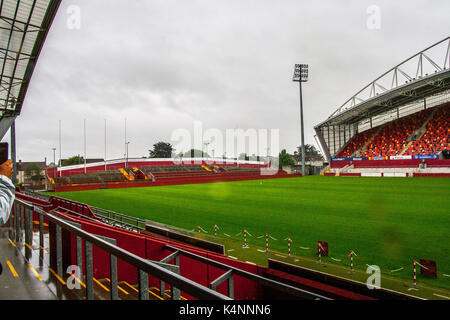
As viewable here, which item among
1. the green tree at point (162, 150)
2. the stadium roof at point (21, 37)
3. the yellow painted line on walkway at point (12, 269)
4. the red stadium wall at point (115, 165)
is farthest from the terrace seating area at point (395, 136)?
the green tree at point (162, 150)

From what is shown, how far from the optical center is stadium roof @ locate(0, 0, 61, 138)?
12268 millimetres

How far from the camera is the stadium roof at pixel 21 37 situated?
12268mm

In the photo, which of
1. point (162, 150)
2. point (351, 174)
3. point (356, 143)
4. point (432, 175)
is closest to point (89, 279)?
point (432, 175)

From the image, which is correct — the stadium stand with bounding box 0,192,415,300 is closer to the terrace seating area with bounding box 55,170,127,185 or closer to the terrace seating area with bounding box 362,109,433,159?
the terrace seating area with bounding box 55,170,127,185

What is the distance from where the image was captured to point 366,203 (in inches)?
781

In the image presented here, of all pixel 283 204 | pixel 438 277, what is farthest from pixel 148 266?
pixel 283 204

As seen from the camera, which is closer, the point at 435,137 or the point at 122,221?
the point at 122,221

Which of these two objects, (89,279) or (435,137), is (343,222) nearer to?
(89,279)

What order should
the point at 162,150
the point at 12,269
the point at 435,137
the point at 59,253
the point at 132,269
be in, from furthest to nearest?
1. the point at 162,150
2. the point at 435,137
3. the point at 132,269
4. the point at 12,269
5. the point at 59,253

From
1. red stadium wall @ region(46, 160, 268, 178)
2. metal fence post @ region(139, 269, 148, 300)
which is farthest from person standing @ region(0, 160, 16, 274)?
red stadium wall @ region(46, 160, 268, 178)

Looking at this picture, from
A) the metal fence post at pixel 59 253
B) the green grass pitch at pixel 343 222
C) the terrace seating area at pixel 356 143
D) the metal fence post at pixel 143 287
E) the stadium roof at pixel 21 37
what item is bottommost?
the green grass pitch at pixel 343 222

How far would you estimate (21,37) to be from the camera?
1438 centimetres

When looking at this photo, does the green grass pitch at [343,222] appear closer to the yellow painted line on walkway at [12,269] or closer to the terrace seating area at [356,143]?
the yellow painted line on walkway at [12,269]
